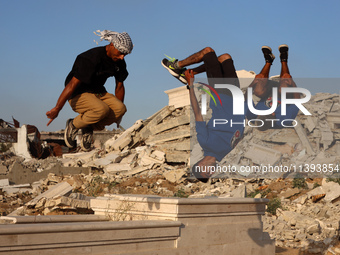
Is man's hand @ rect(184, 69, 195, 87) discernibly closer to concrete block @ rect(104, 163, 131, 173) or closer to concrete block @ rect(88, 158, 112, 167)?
concrete block @ rect(104, 163, 131, 173)

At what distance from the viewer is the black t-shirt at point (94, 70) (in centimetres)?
421

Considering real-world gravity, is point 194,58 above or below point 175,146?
above

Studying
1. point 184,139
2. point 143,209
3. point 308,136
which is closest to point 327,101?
point 308,136

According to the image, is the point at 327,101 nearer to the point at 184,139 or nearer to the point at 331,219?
the point at 184,139

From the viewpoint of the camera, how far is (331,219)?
14.2 m

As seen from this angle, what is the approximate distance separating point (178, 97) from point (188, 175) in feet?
20.5

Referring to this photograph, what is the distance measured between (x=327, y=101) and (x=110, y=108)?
60.9ft

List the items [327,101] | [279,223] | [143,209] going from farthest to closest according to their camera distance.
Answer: [327,101]
[279,223]
[143,209]

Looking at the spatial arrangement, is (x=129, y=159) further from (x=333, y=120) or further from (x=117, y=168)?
(x=333, y=120)

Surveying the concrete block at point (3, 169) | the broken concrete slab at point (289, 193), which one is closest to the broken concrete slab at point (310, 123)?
the broken concrete slab at point (289, 193)

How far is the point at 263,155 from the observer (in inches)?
753

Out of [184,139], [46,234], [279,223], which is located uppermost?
[184,139]

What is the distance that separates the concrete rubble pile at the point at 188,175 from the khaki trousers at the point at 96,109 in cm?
920

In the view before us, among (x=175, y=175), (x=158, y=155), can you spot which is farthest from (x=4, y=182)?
(x=175, y=175)
